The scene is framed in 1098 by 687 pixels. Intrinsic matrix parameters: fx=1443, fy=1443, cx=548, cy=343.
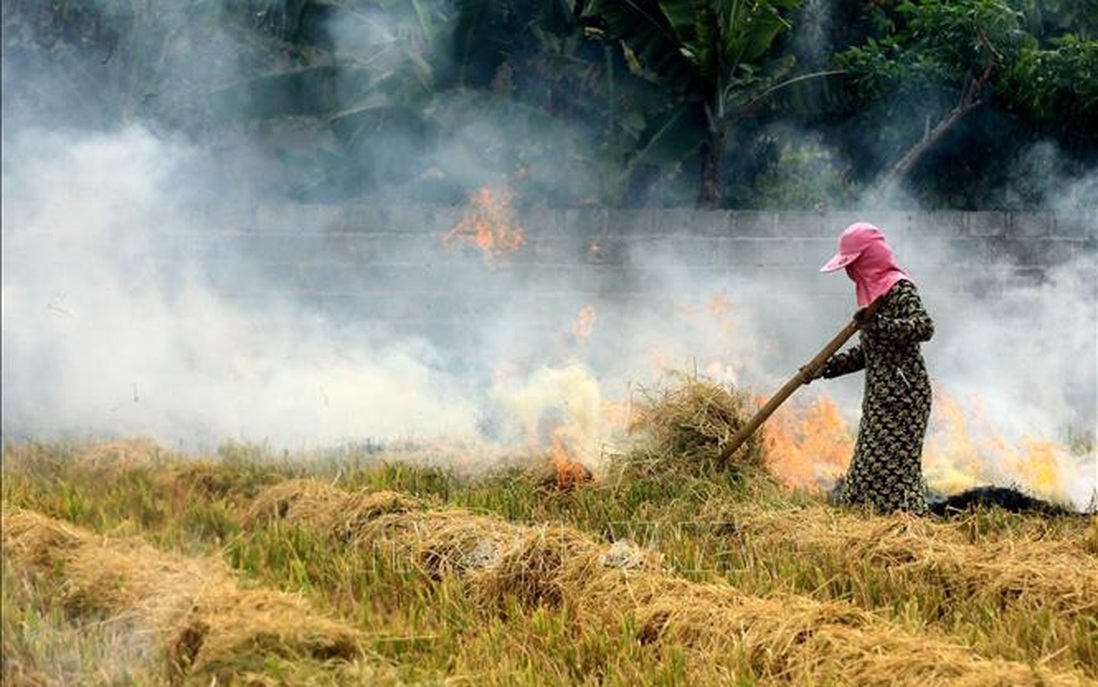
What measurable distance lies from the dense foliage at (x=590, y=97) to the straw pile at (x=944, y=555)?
4.76 metres

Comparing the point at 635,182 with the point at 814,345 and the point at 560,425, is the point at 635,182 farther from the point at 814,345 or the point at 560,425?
the point at 560,425

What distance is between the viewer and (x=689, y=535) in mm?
6426

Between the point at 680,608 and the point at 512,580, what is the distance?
0.78 m

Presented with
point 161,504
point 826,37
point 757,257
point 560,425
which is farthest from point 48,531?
point 826,37

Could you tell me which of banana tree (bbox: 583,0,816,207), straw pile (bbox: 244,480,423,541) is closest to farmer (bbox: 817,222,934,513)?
straw pile (bbox: 244,480,423,541)

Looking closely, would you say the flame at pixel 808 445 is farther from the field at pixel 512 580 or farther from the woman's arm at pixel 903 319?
the woman's arm at pixel 903 319

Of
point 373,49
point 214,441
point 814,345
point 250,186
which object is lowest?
point 214,441

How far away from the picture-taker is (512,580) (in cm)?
554

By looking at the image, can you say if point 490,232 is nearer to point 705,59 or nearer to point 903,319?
point 705,59

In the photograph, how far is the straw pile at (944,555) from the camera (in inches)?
209

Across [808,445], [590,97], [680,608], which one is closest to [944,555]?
[680,608]

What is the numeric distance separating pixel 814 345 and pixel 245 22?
5.14 meters

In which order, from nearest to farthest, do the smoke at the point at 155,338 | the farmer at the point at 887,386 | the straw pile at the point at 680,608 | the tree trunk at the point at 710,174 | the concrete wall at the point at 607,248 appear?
the straw pile at the point at 680,608 < the farmer at the point at 887,386 < the smoke at the point at 155,338 < the concrete wall at the point at 607,248 < the tree trunk at the point at 710,174

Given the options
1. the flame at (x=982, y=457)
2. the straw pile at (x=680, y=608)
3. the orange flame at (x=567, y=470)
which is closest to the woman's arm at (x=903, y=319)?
the flame at (x=982, y=457)
